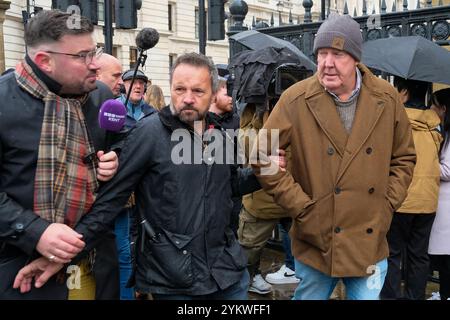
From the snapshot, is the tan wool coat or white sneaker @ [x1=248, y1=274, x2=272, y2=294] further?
white sneaker @ [x1=248, y1=274, x2=272, y2=294]

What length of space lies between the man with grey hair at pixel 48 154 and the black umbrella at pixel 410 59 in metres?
2.70

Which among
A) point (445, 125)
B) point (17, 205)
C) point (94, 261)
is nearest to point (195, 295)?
point (94, 261)

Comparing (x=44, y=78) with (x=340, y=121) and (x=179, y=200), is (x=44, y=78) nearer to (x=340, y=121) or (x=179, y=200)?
(x=179, y=200)

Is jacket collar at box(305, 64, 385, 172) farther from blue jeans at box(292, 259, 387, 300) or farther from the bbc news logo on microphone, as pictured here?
the bbc news logo on microphone

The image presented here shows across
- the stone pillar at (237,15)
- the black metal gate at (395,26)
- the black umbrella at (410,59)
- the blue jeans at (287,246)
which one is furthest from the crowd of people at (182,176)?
the stone pillar at (237,15)

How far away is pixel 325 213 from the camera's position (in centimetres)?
307

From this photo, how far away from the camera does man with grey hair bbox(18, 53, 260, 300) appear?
2729 millimetres

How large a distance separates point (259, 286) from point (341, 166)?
8.62 feet

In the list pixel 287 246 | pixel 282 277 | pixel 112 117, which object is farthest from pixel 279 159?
pixel 282 277

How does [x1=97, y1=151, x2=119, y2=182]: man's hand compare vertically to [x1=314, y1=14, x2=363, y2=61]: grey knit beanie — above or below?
below

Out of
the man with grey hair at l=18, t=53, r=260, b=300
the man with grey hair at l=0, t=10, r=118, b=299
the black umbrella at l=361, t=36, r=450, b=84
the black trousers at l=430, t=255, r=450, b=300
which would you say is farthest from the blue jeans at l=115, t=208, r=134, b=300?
the black trousers at l=430, t=255, r=450, b=300

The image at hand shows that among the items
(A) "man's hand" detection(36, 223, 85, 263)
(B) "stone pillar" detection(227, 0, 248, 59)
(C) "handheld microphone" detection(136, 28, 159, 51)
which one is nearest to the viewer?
(A) "man's hand" detection(36, 223, 85, 263)

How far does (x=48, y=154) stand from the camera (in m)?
2.47
